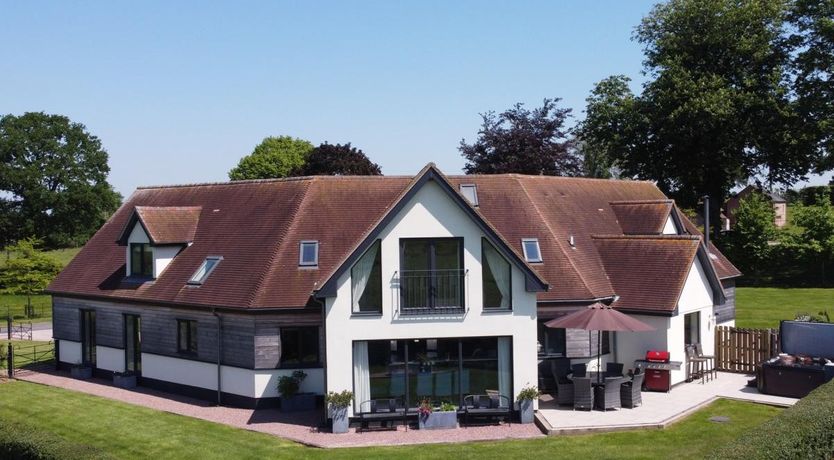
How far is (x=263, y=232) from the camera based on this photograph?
83.0 feet

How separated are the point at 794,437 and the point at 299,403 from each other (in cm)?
1311

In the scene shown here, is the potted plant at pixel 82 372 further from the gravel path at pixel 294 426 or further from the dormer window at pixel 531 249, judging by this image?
the dormer window at pixel 531 249

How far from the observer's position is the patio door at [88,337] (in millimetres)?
28188

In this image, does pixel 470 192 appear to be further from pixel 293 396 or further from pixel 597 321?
pixel 293 396

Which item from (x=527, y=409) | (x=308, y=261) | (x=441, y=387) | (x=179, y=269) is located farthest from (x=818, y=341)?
(x=179, y=269)

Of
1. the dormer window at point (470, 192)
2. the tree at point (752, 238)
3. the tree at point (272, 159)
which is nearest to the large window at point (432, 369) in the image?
the dormer window at point (470, 192)

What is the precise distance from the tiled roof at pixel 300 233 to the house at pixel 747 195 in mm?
29944

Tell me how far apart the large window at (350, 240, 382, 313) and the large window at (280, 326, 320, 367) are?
118 inches

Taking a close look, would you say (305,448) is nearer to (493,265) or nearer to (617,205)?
(493,265)

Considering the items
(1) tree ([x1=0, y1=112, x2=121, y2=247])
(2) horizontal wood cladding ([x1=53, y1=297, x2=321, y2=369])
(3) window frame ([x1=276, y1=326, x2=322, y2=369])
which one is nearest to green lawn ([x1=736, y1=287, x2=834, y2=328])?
(3) window frame ([x1=276, y1=326, x2=322, y2=369])

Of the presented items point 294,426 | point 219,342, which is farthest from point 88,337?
point 294,426

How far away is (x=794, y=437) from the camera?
14016 millimetres

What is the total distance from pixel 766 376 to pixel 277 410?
567 inches

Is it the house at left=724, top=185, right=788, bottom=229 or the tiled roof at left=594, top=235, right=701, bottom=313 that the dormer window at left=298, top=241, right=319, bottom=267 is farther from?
the house at left=724, top=185, right=788, bottom=229
